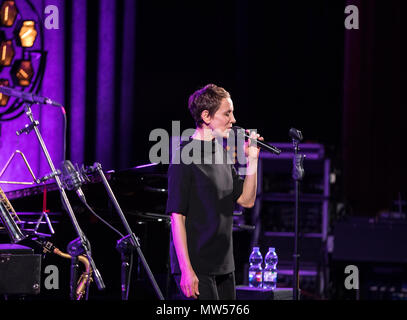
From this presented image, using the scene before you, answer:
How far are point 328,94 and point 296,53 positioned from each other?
63cm

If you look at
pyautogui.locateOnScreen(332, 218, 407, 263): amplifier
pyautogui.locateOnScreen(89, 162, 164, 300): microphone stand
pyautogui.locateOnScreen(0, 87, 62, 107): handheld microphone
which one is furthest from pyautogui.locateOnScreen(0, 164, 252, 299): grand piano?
pyautogui.locateOnScreen(332, 218, 407, 263): amplifier

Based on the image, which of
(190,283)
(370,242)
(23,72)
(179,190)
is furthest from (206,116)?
(23,72)

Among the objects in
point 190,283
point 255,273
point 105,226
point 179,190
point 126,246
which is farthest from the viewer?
point 255,273

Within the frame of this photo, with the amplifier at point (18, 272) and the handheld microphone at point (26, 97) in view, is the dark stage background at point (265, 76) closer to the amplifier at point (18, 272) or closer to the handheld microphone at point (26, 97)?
the amplifier at point (18, 272)

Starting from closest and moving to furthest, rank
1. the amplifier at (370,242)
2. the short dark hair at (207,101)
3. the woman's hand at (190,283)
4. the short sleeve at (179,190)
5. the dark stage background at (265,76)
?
the woman's hand at (190,283) → the short sleeve at (179,190) → the short dark hair at (207,101) → the amplifier at (370,242) → the dark stage background at (265,76)

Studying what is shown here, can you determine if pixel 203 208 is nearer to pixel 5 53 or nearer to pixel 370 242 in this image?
pixel 370 242

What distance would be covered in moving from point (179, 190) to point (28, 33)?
16.0ft

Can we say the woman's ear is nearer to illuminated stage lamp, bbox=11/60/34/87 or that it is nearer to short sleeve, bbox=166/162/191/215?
short sleeve, bbox=166/162/191/215

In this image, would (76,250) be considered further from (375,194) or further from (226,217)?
(375,194)

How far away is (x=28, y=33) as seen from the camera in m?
7.19

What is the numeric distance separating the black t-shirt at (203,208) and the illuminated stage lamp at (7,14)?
16.0ft

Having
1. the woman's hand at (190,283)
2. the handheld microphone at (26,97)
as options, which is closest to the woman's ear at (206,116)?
the woman's hand at (190,283)

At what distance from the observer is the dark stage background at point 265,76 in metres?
7.49
